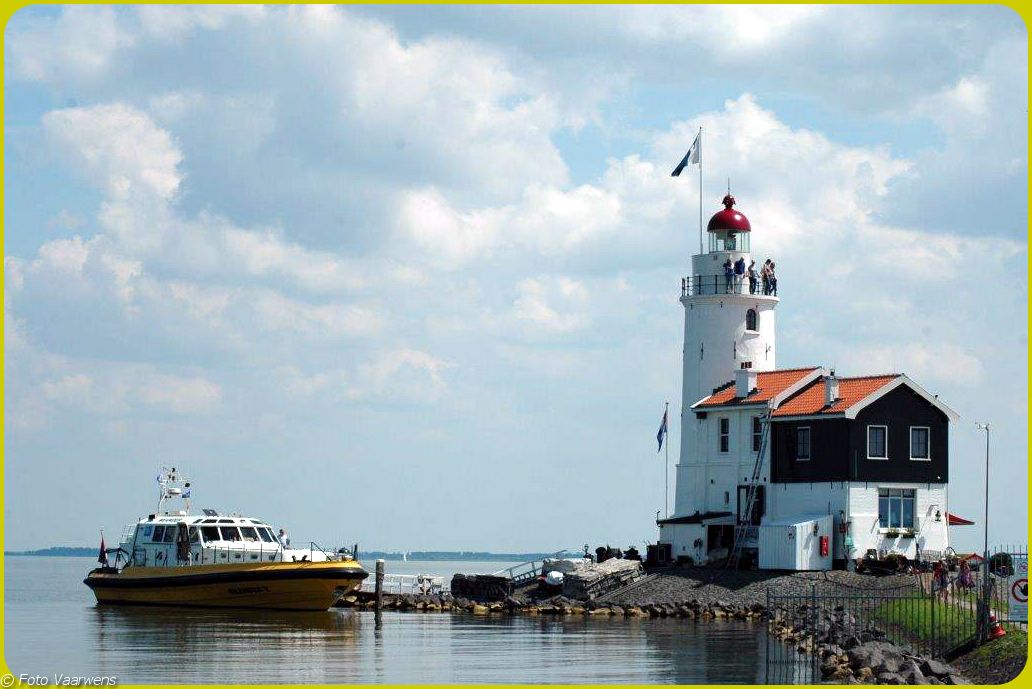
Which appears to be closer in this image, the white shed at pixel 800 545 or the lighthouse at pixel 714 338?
the white shed at pixel 800 545

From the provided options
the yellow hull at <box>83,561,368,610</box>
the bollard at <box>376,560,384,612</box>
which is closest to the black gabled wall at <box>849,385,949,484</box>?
the bollard at <box>376,560,384,612</box>

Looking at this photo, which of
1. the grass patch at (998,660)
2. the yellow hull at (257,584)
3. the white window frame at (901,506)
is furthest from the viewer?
the white window frame at (901,506)

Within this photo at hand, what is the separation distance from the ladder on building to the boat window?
17100mm

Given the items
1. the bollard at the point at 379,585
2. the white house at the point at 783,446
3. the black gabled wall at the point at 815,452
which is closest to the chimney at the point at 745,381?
the white house at the point at 783,446

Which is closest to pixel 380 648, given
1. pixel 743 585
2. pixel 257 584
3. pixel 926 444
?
pixel 257 584

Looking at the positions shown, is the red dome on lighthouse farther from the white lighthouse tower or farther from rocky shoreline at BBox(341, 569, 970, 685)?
rocky shoreline at BBox(341, 569, 970, 685)

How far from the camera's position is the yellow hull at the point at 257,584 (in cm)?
4981

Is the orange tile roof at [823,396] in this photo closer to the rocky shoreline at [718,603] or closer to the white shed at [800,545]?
the white shed at [800,545]

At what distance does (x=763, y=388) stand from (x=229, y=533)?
65.0ft

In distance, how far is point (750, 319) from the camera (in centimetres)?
6038

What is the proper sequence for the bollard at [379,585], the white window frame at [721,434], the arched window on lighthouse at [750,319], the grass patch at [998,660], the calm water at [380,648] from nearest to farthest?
1. the grass patch at [998,660]
2. the calm water at [380,648]
3. the bollard at [379,585]
4. the white window frame at [721,434]
5. the arched window on lighthouse at [750,319]

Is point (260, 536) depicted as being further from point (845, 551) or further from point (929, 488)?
point (929, 488)

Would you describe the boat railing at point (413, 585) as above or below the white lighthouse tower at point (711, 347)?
below

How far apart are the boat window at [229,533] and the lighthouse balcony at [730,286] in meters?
19.7
